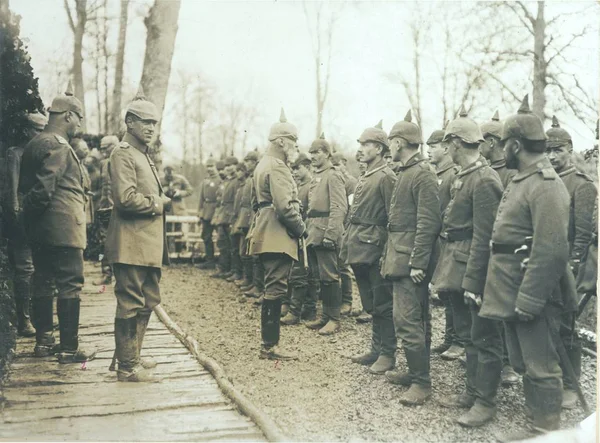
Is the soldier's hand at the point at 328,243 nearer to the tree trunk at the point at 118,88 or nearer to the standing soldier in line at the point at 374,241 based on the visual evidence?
the standing soldier in line at the point at 374,241

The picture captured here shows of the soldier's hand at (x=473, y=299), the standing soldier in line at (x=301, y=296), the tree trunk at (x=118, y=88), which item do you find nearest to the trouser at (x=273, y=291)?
the standing soldier in line at (x=301, y=296)

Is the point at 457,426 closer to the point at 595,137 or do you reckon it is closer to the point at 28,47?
the point at 595,137

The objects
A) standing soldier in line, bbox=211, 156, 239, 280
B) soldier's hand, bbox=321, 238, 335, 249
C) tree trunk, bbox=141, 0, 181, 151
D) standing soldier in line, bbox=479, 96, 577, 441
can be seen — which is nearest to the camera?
standing soldier in line, bbox=479, 96, 577, 441

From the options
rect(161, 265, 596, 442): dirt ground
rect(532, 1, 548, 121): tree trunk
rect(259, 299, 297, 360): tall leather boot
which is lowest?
rect(161, 265, 596, 442): dirt ground

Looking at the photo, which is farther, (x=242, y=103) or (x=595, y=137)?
(x=242, y=103)

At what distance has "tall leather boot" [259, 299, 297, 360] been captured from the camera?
17.9ft

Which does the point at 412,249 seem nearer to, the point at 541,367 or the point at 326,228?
the point at 541,367

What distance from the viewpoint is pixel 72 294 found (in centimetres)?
489

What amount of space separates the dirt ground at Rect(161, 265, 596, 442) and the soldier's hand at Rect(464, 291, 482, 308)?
920 mm

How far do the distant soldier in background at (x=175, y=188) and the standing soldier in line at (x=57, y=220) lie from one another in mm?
7995

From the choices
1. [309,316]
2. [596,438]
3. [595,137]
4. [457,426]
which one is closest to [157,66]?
[309,316]

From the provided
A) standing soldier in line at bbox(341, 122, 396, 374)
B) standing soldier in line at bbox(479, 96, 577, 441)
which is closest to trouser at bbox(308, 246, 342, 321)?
standing soldier in line at bbox(341, 122, 396, 374)

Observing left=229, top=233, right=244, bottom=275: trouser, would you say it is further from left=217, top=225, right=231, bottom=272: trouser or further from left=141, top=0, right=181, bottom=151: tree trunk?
left=141, top=0, right=181, bottom=151: tree trunk

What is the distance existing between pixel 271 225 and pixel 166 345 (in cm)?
175
